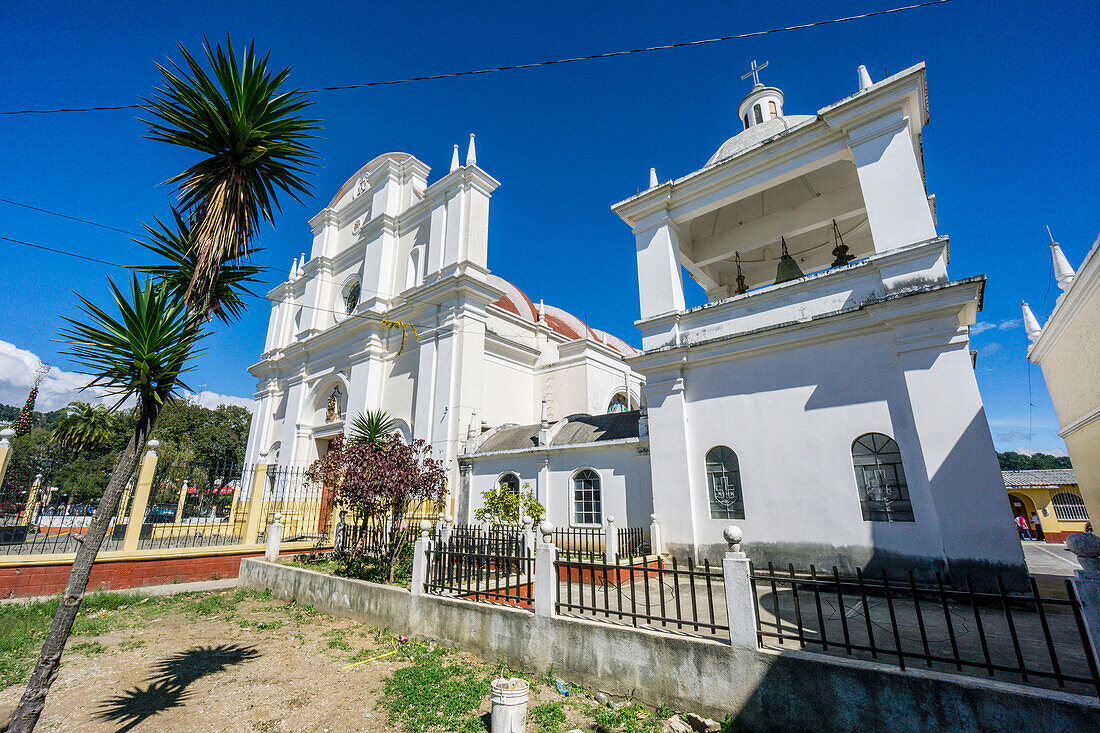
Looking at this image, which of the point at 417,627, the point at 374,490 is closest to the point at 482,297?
the point at 374,490

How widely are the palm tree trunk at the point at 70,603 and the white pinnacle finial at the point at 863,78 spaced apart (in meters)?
12.0

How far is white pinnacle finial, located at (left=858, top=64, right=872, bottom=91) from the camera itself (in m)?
8.59

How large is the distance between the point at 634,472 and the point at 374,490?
6050 mm

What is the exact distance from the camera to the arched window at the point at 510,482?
13.9 meters

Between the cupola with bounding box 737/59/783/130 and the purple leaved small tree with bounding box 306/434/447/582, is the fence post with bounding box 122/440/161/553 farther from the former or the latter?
the cupola with bounding box 737/59/783/130

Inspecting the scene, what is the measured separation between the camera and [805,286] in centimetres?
856

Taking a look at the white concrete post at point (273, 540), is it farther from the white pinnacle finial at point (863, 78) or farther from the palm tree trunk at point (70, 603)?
the white pinnacle finial at point (863, 78)

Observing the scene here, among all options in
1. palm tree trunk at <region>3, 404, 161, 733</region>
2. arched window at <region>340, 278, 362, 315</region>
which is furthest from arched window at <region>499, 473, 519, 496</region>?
arched window at <region>340, 278, 362, 315</region>

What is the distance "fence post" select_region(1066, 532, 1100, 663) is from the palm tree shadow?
7444 millimetres

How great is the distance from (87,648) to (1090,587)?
34.4 feet

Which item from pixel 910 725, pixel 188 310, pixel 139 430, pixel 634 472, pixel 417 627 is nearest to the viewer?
pixel 910 725

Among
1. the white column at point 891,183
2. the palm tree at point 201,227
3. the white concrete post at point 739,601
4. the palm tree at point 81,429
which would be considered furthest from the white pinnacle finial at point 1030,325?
the palm tree at point 81,429

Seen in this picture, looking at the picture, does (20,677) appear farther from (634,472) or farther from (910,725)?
(634,472)

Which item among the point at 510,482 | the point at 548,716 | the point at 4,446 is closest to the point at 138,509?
the point at 4,446
